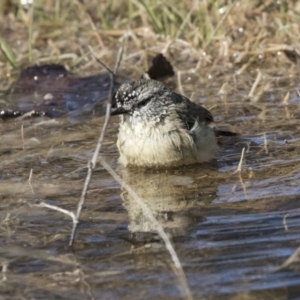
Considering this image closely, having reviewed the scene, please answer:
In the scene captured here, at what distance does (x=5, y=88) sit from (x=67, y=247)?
4.51m

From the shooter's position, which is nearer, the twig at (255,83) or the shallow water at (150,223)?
the shallow water at (150,223)

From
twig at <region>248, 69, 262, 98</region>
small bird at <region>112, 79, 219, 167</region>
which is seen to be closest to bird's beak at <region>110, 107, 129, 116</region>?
small bird at <region>112, 79, 219, 167</region>

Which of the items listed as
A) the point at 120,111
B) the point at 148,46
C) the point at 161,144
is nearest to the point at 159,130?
the point at 161,144

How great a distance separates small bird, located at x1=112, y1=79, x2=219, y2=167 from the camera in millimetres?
6047

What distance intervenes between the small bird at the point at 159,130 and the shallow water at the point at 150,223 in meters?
0.10

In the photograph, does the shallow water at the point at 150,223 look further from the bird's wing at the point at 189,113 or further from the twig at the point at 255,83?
the twig at the point at 255,83

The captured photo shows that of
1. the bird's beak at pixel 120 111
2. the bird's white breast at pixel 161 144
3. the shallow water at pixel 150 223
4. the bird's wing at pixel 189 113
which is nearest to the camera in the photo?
the shallow water at pixel 150 223

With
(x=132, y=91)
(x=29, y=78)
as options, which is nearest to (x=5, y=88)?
(x=29, y=78)

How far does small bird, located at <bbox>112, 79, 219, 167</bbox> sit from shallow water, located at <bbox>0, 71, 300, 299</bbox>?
4.1 inches

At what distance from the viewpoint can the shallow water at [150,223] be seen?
399cm

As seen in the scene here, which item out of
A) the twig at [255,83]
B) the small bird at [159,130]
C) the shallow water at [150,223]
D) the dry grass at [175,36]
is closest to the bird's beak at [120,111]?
the small bird at [159,130]

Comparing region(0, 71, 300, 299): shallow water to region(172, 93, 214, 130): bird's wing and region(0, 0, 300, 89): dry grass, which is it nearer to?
region(172, 93, 214, 130): bird's wing

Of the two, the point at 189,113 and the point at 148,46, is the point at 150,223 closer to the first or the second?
the point at 189,113

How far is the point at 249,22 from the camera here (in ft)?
30.4
